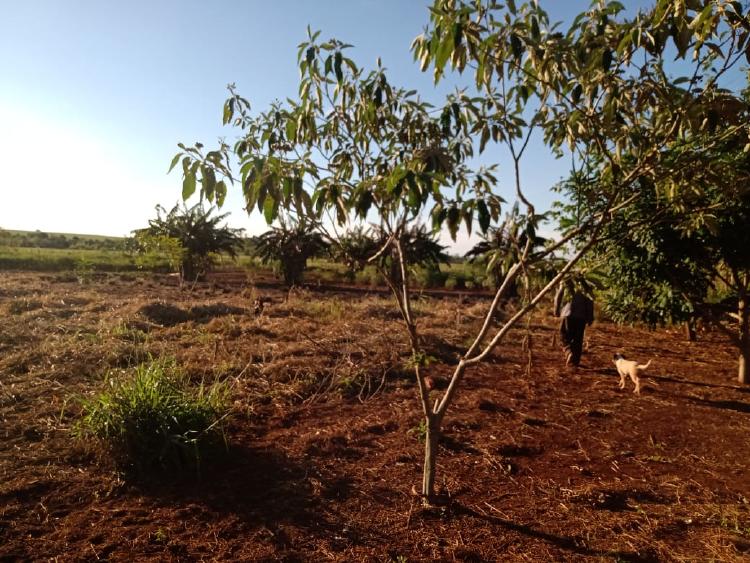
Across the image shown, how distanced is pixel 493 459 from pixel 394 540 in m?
1.30

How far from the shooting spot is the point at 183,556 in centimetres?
253

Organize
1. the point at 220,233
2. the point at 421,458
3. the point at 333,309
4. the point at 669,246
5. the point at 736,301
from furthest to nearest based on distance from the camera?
1. the point at 220,233
2. the point at 333,309
3. the point at 736,301
4. the point at 669,246
5. the point at 421,458

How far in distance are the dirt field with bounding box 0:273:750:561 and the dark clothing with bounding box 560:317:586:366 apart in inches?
10.9

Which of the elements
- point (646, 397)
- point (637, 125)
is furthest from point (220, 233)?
point (637, 125)

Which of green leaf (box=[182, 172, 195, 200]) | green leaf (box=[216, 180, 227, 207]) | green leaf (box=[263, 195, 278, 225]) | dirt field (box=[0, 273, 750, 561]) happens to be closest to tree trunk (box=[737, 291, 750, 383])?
dirt field (box=[0, 273, 750, 561])

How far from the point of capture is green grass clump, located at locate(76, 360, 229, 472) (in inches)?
128

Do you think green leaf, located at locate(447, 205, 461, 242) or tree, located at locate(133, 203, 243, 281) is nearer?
green leaf, located at locate(447, 205, 461, 242)

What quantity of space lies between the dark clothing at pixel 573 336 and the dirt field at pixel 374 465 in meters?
0.28

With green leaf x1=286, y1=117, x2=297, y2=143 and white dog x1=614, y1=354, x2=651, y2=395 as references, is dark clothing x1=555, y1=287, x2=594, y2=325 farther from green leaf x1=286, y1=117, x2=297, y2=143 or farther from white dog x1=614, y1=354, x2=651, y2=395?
green leaf x1=286, y1=117, x2=297, y2=143

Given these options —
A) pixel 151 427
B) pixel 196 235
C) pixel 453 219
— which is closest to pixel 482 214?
pixel 453 219

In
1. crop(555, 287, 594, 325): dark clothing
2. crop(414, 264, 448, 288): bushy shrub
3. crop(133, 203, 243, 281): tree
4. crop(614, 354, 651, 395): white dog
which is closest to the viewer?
crop(614, 354, 651, 395): white dog

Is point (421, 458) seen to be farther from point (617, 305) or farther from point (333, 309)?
point (333, 309)

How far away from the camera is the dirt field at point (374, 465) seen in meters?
2.67

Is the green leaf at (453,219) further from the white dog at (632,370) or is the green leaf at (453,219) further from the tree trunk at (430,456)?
the white dog at (632,370)
